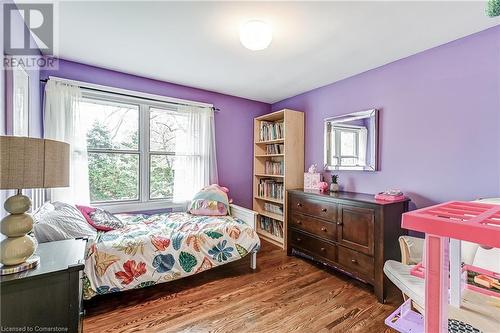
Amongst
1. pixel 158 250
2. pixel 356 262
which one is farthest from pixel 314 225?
pixel 158 250

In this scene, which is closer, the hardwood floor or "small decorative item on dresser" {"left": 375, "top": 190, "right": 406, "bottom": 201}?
the hardwood floor

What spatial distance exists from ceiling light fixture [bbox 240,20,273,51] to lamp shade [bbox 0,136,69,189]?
144 centimetres

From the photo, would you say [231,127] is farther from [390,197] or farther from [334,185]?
[390,197]

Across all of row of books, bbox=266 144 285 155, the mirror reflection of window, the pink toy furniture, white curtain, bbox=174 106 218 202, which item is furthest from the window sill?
the pink toy furniture

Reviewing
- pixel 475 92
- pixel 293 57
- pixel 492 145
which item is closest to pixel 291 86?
pixel 293 57

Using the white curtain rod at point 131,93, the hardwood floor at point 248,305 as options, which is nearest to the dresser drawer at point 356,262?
the hardwood floor at point 248,305

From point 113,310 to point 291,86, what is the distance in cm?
314

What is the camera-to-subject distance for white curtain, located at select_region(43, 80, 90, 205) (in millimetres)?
2377

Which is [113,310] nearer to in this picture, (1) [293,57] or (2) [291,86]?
(1) [293,57]

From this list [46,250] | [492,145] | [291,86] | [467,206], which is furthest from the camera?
[291,86]

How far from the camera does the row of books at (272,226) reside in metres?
3.47

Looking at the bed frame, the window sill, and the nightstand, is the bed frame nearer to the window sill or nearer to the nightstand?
the window sill

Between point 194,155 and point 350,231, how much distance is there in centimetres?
217

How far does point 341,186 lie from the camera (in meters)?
2.93
